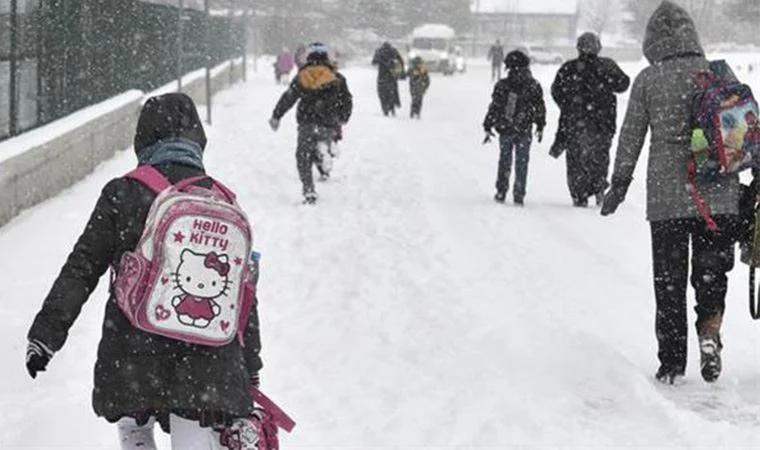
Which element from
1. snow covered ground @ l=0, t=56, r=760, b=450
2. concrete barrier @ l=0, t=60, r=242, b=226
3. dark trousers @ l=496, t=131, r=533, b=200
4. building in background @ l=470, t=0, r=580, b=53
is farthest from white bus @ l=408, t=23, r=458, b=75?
building in background @ l=470, t=0, r=580, b=53

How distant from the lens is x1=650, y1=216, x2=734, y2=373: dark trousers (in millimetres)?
6000

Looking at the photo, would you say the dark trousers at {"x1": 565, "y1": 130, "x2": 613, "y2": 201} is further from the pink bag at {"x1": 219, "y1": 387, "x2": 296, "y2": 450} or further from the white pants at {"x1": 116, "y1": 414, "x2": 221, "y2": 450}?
the white pants at {"x1": 116, "y1": 414, "x2": 221, "y2": 450}

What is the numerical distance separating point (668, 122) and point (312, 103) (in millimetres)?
6855

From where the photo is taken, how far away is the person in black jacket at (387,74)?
25812 millimetres

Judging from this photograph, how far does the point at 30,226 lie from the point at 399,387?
14.5 ft

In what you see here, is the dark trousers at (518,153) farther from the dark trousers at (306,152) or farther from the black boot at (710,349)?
the black boot at (710,349)

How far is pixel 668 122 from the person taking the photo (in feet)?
19.6

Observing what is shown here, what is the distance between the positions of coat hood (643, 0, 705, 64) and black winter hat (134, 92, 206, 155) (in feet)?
10.7

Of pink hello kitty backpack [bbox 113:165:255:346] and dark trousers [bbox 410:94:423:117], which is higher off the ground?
pink hello kitty backpack [bbox 113:165:255:346]

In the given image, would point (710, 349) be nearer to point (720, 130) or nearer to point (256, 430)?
point (720, 130)

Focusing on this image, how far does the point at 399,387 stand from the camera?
20.3 ft

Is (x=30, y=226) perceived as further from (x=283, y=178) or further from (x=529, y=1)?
(x=529, y=1)

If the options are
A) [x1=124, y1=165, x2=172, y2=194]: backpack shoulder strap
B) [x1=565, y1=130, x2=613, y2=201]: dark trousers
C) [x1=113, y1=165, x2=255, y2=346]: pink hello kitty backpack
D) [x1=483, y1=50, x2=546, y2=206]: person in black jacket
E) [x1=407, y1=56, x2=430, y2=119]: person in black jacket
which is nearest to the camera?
[x1=113, y1=165, x2=255, y2=346]: pink hello kitty backpack

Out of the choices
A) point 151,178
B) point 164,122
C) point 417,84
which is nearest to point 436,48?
point 417,84
